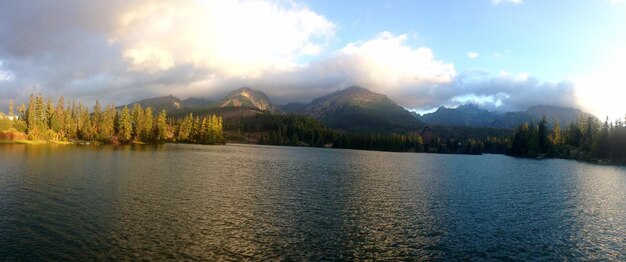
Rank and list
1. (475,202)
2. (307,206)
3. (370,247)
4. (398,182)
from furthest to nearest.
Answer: (398,182)
(475,202)
(307,206)
(370,247)

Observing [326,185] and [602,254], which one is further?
[326,185]

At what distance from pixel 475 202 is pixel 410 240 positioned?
30166 mm

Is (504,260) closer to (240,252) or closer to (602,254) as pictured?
(602,254)

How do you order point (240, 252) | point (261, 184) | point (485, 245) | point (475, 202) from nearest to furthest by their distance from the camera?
1. point (240, 252)
2. point (485, 245)
3. point (475, 202)
4. point (261, 184)

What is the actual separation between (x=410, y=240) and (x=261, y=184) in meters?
38.9

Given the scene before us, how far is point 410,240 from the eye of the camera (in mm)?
37938

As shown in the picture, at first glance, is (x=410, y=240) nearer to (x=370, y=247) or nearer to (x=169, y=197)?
(x=370, y=247)

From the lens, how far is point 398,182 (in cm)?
8506

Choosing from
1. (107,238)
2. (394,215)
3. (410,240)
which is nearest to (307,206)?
(394,215)

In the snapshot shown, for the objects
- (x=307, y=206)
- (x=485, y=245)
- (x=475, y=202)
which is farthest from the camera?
(x=475, y=202)

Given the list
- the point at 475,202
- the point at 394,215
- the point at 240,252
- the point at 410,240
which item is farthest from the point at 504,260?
the point at 475,202

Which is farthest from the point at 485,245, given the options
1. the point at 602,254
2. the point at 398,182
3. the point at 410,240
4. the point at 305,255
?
the point at 398,182

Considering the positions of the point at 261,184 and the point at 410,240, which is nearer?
the point at 410,240

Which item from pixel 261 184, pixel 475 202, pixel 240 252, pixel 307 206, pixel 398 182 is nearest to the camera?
pixel 240 252
